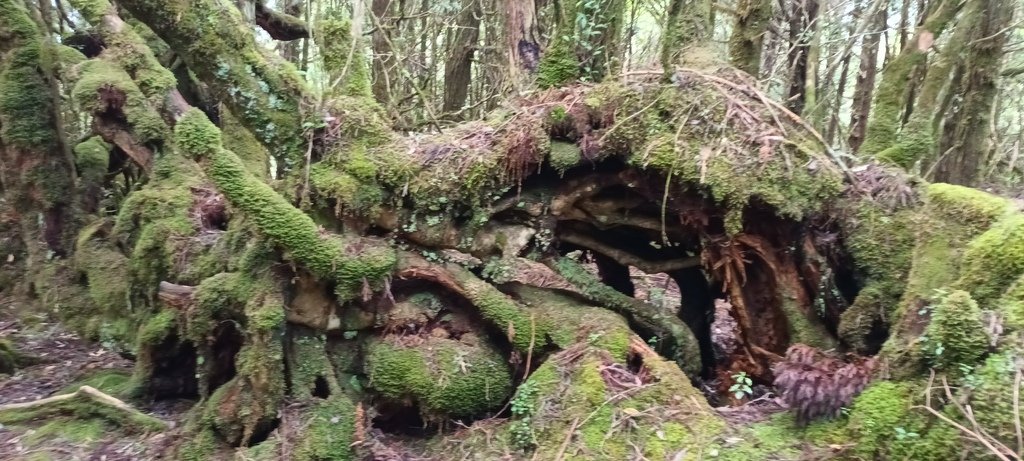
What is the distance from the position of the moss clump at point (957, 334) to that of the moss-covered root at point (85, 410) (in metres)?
5.29

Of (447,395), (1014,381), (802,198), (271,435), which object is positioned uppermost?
(802,198)

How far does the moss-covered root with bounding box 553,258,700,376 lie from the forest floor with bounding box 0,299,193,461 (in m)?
3.32

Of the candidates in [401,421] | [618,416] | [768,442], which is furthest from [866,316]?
[401,421]

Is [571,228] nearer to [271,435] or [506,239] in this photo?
[506,239]

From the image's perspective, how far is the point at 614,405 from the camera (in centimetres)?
430

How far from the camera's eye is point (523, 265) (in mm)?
5379

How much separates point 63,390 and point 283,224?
309 centimetres

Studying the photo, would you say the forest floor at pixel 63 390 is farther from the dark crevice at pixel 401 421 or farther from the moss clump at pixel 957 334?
the moss clump at pixel 957 334

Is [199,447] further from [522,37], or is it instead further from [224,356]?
[522,37]

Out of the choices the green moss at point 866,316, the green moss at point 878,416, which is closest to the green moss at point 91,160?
the green moss at point 866,316

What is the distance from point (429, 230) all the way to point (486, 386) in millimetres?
1245

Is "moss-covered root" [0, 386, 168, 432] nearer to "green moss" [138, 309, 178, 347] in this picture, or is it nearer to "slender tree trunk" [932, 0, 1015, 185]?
"green moss" [138, 309, 178, 347]

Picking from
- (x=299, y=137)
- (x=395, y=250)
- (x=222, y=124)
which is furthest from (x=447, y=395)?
(x=222, y=124)

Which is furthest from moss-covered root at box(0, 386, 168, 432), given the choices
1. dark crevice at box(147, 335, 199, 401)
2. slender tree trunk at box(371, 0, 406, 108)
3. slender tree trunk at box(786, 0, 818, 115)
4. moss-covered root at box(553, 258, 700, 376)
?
slender tree trunk at box(786, 0, 818, 115)
